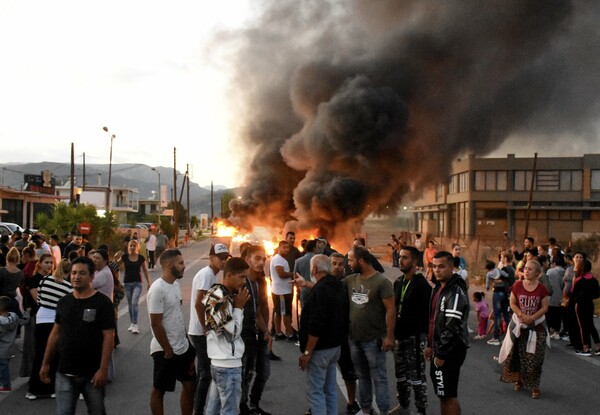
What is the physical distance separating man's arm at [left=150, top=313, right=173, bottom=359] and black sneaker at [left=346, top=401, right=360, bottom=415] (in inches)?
77.5

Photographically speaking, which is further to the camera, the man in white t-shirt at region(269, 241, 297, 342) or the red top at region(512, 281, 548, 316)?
the man in white t-shirt at region(269, 241, 297, 342)

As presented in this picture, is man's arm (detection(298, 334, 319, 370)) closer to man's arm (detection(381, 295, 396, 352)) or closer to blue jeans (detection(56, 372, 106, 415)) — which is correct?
man's arm (detection(381, 295, 396, 352))

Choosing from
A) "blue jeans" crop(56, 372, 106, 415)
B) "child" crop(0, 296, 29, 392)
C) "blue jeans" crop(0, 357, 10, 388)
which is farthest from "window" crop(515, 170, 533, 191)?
→ "blue jeans" crop(56, 372, 106, 415)

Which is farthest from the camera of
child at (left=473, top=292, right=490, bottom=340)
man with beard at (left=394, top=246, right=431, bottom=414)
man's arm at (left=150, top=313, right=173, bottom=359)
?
child at (left=473, top=292, right=490, bottom=340)

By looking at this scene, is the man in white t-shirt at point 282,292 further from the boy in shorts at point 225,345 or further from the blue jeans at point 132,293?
the boy in shorts at point 225,345

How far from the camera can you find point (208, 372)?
16.4 ft

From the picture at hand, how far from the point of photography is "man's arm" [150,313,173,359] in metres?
4.50

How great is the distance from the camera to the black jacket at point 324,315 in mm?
4738

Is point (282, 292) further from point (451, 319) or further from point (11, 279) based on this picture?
point (451, 319)

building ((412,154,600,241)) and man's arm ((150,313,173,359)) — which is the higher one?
building ((412,154,600,241))

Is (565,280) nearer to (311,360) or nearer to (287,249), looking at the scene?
(287,249)

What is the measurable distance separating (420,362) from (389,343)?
0.43m

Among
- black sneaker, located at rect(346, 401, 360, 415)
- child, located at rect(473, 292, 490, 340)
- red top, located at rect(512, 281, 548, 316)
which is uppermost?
red top, located at rect(512, 281, 548, 316)

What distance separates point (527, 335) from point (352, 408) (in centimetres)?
230
